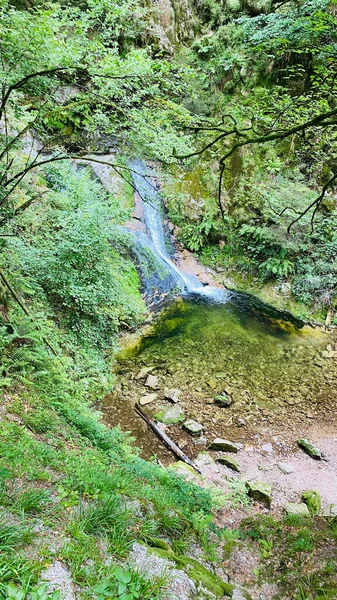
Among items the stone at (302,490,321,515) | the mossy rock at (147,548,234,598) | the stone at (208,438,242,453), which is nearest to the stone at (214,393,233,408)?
the stone at (208,438,242,453)

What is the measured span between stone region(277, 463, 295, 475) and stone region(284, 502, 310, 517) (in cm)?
72

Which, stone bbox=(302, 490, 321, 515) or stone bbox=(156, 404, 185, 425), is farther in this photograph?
stone bbox=(156, 404, 185, 425)

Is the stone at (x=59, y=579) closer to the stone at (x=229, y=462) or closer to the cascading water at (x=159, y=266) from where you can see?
the stone at (x=229, y=462)

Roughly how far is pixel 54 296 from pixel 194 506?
13.2 ft

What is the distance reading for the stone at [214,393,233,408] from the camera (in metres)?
6.25

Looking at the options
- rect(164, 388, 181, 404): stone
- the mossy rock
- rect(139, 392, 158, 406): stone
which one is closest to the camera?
the mossy rock

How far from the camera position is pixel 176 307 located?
31.2 ft

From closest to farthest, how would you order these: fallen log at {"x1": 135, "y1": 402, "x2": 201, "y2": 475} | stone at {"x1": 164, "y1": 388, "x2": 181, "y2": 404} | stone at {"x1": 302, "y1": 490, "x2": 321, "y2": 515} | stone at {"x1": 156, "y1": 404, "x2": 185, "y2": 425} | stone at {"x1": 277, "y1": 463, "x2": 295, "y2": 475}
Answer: stone at {"x1": 302, "y1": 490, "x2": 321, "y2": 515} → fallen log at {"x1": 135, "y1": 402, "x2": 201, "y2": 475} → stone at {"x1": 277, "y1": 463, "x2": 295, "y2": 475} → stone at {"x1": 156, "y1": 404, "x2": 185, "y2": 425} → stone at {"x1": 164, "y1": 388, "x2": 181, "y2": 404}

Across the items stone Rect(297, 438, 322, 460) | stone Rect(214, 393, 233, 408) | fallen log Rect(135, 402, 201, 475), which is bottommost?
stone Rect(297, 438, 322, 460)

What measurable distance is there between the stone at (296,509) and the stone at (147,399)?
2812 millimetres

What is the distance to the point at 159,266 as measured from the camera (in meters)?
9.95

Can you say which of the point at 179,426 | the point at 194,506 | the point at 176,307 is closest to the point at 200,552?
the point at 194,506

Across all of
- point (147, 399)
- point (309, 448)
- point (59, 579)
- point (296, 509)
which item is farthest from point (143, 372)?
point (59, 579)

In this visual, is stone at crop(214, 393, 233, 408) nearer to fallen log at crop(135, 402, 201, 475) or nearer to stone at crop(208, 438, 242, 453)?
stone at crop(208, 438, 242, 453)
